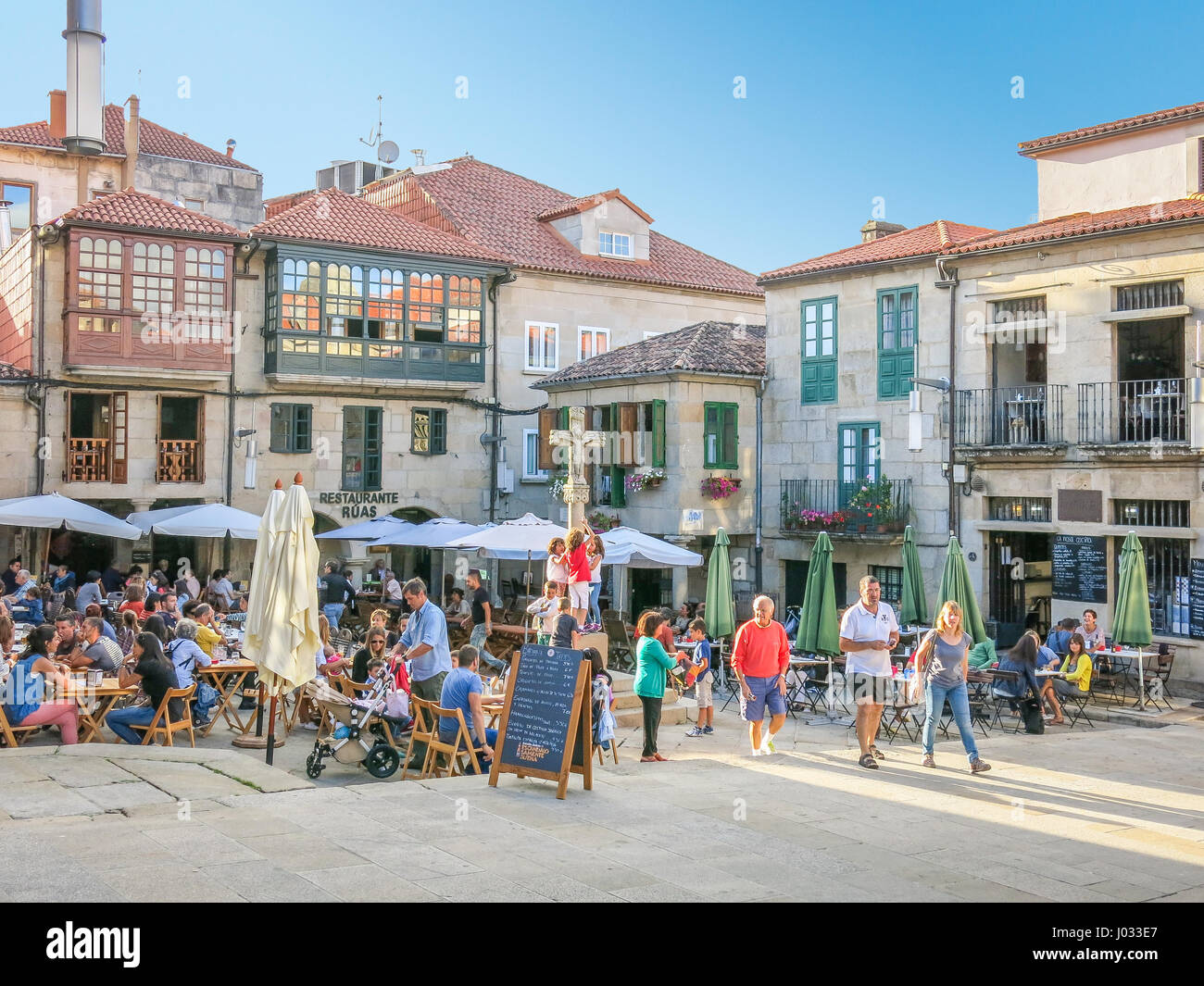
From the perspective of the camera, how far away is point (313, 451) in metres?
30.9

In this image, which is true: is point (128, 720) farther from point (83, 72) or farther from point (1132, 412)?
point (1132, 412)

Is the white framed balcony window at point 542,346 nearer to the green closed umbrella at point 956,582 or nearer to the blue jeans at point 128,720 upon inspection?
the green closed umbrella at point 956,582

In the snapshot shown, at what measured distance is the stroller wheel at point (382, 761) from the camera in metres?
11.7

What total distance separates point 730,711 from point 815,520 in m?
9.30

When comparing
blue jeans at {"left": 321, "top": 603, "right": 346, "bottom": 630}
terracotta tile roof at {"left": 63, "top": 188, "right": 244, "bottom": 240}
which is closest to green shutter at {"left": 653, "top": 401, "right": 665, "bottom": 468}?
blue jeans at {"left": 321, "top": 603, "right": 346, "bottom": 630}

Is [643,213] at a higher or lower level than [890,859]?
higher

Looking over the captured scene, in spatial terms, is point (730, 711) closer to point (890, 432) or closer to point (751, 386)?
point (890, 432)

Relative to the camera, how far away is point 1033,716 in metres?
16.2

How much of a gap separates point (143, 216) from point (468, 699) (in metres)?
21.1

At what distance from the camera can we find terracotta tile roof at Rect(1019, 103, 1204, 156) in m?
23.5

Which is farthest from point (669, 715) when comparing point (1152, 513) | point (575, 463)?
point (1152, 513)

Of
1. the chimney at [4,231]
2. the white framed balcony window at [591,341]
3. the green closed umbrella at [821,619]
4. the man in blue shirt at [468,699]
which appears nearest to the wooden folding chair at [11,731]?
the man in blue shirt at [468,699]

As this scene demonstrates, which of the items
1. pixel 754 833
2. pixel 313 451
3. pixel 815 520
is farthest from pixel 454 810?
pixel 313 451

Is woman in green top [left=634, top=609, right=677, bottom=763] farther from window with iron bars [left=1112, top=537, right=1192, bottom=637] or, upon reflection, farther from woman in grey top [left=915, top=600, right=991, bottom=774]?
window with iron bars [left=1112, top=537, right=1192, bottom=637]
